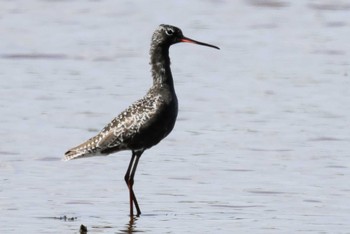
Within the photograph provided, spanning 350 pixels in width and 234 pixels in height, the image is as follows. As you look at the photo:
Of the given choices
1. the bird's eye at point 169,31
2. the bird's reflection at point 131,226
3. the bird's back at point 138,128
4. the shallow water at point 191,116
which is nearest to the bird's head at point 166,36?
the bird's eye at point 169,31

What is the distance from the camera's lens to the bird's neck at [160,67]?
11.2 metres

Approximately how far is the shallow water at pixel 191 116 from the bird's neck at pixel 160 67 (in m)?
0.99

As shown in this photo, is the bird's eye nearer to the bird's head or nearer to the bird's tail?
the bird's head

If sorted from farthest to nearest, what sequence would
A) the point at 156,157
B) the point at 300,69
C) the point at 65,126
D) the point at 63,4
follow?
the point at 63,4 → the point at 300,69 → the point at 65,126 → the point at 156,157

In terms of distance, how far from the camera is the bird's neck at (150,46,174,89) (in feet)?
36.6

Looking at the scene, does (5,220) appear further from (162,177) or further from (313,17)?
(313,17)

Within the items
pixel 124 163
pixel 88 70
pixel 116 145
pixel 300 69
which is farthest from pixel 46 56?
pixel 116 145

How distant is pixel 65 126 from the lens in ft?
46.5

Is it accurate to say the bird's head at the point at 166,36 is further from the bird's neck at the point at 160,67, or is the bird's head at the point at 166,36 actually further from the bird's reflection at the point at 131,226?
the bird's reflection at the point at 131,226

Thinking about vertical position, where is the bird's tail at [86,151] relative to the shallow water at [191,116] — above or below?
above

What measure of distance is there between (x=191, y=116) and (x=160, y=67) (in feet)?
12.0

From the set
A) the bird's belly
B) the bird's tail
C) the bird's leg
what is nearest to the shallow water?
the bird's leg

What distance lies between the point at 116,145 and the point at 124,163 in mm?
1639

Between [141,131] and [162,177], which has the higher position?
[141,131]
